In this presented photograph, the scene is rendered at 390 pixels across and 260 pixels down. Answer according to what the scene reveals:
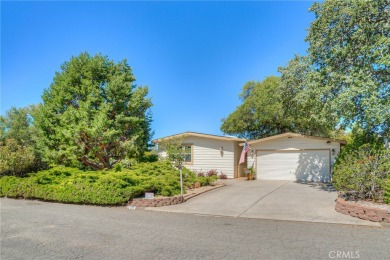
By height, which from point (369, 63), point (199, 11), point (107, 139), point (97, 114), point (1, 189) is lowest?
point (1, 189)

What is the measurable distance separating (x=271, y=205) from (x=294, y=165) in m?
8.36

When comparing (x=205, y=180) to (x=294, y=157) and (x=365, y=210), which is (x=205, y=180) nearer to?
(x=294, y=157)

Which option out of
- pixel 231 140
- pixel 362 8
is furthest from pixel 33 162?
pixel 362 8

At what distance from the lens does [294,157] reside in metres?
16.9

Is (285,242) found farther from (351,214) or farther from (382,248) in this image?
(351,214)

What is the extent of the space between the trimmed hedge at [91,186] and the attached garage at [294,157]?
6.64m

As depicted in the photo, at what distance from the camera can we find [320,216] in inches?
306

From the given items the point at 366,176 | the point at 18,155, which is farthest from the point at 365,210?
the point at 18,155

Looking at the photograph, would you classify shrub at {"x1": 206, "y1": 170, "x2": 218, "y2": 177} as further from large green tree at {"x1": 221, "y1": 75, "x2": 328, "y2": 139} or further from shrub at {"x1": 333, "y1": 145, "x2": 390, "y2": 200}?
shrub at {"x1": 333, "y1": 145, "x2": 390, "y2": 200}

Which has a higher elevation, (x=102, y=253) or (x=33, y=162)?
(x=33, y=162)

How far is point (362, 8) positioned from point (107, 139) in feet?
43.8

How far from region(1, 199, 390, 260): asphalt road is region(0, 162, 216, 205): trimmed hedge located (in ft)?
5.29

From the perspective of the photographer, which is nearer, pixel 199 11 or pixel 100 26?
pixel 100 26

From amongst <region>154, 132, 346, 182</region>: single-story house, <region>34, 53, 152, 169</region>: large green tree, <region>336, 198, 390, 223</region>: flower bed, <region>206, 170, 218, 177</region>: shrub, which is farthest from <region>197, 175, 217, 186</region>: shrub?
<region>336, 198, 390, 223</region>: flower bed
